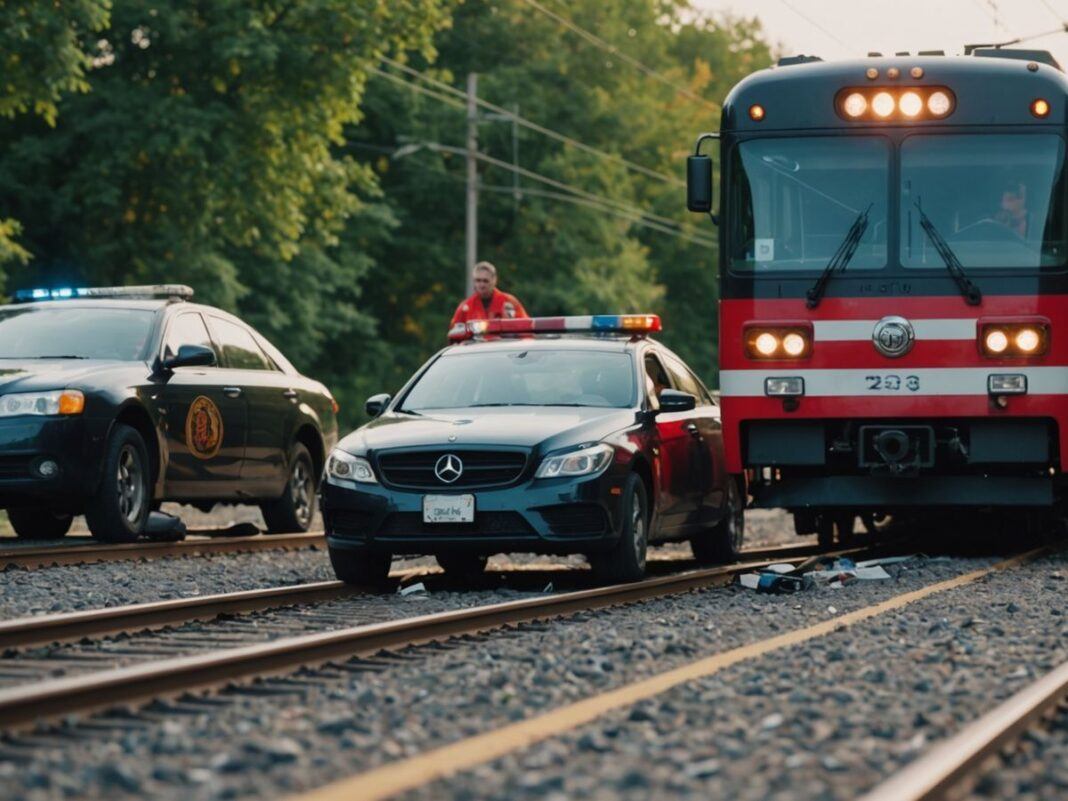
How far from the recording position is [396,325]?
171 ft

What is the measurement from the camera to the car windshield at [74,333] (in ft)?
48.6

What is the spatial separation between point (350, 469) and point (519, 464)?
41.0 inches

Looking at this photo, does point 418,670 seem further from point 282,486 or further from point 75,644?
point 282,486

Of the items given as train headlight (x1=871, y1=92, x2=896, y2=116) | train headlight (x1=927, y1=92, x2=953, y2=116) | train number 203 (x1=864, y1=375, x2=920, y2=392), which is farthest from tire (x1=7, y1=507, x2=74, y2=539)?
train headlight (x1=927, y1=92, x2=953, y2=116)

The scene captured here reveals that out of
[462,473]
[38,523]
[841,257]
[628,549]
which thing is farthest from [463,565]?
[38,523]

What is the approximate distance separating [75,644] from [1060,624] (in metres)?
4.79

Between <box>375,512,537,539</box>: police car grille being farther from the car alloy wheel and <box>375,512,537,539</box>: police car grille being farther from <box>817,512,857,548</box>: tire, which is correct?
<box>817,512,857,548</box>: tire

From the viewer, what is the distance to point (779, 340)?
1413cm

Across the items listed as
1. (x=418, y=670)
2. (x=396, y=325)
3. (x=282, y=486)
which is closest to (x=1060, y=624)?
(x=418, y=670)

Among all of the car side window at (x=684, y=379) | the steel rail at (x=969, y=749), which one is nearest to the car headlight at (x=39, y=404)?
the car side window at (x=684, y=379)

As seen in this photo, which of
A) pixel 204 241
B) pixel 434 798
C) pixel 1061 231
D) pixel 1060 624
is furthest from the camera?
pixel 204 241

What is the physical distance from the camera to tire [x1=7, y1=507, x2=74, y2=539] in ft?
52.1

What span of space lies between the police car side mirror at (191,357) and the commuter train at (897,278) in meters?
3.56

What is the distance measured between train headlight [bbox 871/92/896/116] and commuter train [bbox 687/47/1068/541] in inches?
0.5
